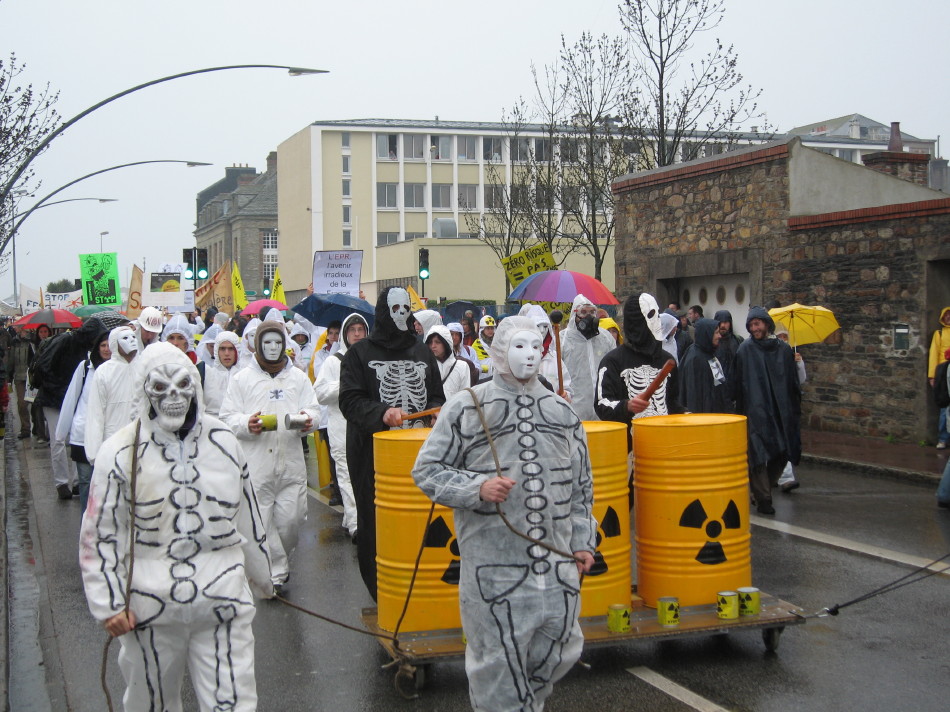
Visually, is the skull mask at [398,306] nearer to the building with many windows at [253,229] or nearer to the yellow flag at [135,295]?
the yellow flag at [135,295]

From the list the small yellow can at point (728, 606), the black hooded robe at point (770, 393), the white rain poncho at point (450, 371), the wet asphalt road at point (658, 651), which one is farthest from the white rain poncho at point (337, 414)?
the black hooded robe at point (770, 393)

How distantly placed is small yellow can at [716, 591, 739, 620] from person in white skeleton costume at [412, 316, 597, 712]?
6.34 feet

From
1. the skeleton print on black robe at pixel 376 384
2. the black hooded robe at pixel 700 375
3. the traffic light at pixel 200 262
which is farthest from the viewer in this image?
the traffic light at pixel 200 262

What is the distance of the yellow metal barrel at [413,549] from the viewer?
589 cm

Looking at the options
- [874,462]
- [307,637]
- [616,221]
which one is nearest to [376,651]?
[307,637]

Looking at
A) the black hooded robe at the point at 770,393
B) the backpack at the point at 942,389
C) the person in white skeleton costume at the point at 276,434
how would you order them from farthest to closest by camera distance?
the backpack at the point at 942,389
the black hooded robe at the point at 770,393
the person in white skeleton costume at the point at 276,434

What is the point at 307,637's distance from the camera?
23.0ft

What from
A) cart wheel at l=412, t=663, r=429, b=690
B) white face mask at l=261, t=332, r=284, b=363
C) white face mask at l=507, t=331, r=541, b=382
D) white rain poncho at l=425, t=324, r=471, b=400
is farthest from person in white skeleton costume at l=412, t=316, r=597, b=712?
white rain poncho at l=425, t=324, r=471, b=400

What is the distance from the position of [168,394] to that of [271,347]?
12.4 ft

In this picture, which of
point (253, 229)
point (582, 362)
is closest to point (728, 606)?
point (582, 362)

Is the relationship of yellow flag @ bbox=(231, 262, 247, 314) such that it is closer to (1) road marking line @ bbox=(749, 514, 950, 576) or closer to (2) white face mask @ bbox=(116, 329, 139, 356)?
(2) white face mask @ bbox=(116, 329, 139, 356)

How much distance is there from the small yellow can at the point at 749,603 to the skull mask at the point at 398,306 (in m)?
2.51

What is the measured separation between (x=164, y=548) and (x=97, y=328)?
8134mm

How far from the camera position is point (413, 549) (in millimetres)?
5922
